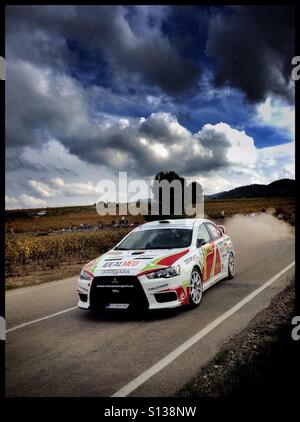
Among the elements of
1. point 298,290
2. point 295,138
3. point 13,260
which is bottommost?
point 13,260

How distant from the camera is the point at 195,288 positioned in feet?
25.0


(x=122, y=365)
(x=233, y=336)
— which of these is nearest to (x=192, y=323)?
(x=233, y=336)

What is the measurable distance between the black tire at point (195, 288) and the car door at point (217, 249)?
3.41 feet

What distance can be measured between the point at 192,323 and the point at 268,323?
113 centimetres

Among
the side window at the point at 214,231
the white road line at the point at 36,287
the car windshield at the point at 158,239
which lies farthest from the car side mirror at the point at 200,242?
the white road line at the point at 36,287

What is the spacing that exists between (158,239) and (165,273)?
5.28ft

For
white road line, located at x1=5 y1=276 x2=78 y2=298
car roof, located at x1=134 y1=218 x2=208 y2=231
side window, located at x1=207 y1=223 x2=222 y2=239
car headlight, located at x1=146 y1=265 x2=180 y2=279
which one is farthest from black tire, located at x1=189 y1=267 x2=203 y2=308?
white road line, located at x1=5 y1=276 x2=78 y2=298

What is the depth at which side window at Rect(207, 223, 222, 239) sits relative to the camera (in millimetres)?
9641

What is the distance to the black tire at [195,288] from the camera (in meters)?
7.43

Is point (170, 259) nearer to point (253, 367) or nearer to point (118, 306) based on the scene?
point (118, 306)

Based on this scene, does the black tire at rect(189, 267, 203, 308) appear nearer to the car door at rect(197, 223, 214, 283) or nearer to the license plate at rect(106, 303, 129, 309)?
the car door at rect(197, 223, 214, 283)

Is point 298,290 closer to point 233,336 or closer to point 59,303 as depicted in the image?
point 233,336

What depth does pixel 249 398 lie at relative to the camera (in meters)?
3.96
